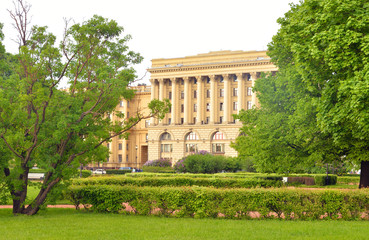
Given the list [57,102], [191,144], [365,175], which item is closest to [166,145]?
[191,144]

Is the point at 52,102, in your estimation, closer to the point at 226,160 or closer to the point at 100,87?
the point at 100,87

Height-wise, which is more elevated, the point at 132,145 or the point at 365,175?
the point at 132,145

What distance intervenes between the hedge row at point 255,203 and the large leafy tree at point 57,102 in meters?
3.33

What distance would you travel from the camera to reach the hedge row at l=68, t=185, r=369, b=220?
665 inches

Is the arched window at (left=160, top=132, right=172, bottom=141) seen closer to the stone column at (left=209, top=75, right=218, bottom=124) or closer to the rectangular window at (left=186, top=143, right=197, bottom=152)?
the rectangular window at (left=186, top=143, right=197, bottom=152)

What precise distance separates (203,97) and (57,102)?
271 ft

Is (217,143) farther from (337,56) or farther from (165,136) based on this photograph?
(337,56)

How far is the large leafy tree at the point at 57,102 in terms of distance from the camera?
17.1m

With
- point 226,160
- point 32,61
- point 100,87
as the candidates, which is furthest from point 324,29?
point 226,160

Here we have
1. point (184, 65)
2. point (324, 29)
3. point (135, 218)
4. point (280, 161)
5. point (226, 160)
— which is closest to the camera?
point (135, 218)

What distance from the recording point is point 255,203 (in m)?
17.1

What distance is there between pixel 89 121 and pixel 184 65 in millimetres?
82608

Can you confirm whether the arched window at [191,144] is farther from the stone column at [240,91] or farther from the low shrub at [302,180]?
the low shrub at [302,180]

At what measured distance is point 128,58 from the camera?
774 inches
